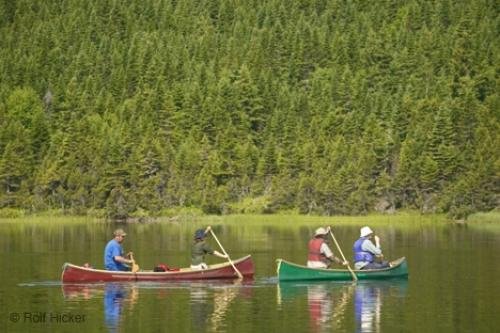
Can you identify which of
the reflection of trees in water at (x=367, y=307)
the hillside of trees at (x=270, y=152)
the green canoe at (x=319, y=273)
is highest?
the hillside of trees at (x=270, y=152)

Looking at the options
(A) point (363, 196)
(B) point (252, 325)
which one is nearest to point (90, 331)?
(B) point (252, 325)

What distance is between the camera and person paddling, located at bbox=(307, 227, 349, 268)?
57.5 metres

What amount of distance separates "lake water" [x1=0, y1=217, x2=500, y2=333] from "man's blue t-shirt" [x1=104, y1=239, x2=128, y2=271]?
1.12 m

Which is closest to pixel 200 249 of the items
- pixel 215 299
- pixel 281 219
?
pixel 215 299

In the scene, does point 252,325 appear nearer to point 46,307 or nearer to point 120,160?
point 46,307

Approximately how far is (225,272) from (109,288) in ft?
18.8

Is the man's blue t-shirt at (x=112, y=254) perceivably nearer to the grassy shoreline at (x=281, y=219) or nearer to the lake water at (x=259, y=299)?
the lake water at (x=259, y=299)

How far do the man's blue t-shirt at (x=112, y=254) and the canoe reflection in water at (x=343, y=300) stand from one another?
24.6ft

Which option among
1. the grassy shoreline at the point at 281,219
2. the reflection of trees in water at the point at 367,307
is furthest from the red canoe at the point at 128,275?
the grassy shoreline at the point at 281,219

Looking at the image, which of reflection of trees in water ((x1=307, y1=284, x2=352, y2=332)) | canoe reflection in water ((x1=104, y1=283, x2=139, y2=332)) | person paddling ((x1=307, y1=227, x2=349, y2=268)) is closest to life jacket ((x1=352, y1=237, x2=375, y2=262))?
person paddling ((x1=307, y1=227, x2=349, y2=268))

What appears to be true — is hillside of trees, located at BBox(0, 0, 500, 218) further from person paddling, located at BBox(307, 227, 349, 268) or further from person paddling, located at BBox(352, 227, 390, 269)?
person paddling, located at BBox(307, 227, 349, 268)

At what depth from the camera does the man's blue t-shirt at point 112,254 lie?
5691cm

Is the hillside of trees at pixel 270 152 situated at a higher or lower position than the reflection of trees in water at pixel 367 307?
higher

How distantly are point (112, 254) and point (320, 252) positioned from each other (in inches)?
379
